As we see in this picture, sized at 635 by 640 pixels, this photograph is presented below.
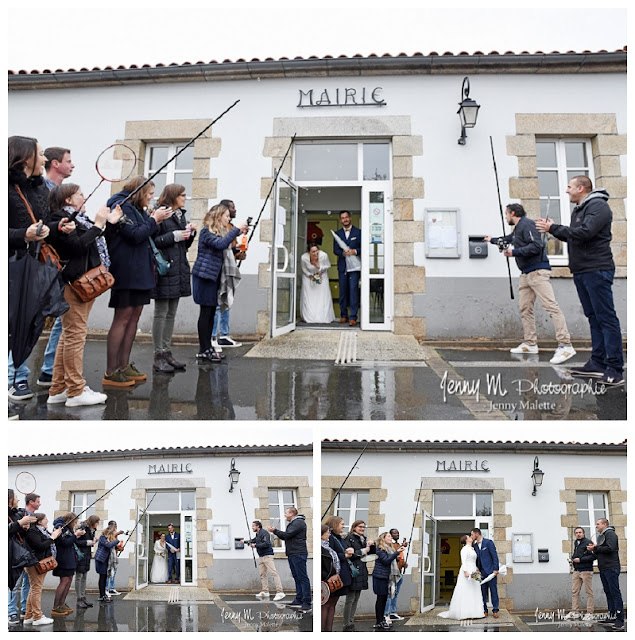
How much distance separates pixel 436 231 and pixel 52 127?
3615 millimetres

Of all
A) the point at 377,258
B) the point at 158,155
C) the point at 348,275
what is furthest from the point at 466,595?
the point at 158,155

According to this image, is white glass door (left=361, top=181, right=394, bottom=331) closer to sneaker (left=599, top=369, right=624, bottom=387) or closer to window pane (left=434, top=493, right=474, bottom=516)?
window pane (left=434, top=493, right=474, bottom=516)

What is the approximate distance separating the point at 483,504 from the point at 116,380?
288 cm

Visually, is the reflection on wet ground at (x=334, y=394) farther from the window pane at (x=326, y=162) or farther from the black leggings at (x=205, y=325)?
the window pane at (x=326, y=162)

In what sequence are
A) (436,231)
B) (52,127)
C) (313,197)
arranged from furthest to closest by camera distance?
(313,197) → (436,231) → (52,127)

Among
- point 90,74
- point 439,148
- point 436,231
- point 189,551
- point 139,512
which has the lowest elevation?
point 189,551

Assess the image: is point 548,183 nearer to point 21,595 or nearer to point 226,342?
point 226,342

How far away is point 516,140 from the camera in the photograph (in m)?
4.97

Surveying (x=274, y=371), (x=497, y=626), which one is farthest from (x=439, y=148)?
(x=497, y=626)

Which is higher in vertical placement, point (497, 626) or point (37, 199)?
point (37, 199)

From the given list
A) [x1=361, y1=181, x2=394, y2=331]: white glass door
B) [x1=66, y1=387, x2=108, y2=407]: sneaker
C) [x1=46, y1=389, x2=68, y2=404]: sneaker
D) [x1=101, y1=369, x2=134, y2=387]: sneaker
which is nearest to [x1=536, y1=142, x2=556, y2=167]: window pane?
[x1=361, y1=181, x2=394, y2=331]: white glass door

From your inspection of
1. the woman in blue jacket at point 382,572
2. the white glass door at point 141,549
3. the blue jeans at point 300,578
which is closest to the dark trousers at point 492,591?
the woman in blue jacket at point 382,572

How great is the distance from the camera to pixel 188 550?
404 centimetres

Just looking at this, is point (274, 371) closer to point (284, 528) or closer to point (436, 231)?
point (284, 528)
